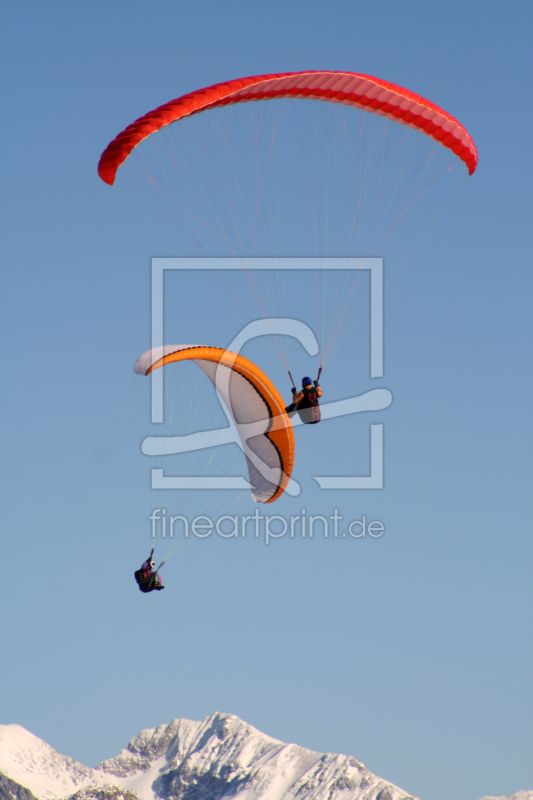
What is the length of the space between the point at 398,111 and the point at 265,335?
6135 millimetres

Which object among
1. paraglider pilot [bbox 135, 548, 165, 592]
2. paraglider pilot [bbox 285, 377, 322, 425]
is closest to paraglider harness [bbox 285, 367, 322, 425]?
paraglider pilot [bbox 285, 377, 322, 425]

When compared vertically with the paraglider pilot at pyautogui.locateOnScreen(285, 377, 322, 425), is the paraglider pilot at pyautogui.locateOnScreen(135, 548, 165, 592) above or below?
below

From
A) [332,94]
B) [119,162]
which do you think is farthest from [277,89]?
[119,162]

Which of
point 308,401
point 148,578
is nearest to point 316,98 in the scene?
point 308,401

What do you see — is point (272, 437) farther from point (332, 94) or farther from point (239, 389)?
point (332, 94)

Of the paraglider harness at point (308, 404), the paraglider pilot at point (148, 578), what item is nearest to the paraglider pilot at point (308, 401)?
the paraglider harness at point (308, 404)

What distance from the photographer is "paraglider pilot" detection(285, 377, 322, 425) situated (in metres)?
25.8

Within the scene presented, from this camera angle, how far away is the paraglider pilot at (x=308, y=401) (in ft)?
84.5

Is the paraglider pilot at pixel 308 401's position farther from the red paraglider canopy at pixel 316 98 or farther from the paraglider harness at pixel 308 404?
the red paraglider canopy at pixel 316 98

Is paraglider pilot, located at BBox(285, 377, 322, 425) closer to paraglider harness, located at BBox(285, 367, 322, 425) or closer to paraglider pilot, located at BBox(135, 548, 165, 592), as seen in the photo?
paraglider harness, located at BBox(285, 367, 322, 425)

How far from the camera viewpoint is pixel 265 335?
25438mm

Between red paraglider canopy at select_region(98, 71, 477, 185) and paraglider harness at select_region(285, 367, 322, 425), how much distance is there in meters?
6.00

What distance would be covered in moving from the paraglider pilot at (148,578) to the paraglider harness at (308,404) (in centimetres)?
448

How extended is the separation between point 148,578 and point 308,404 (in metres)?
5.01
